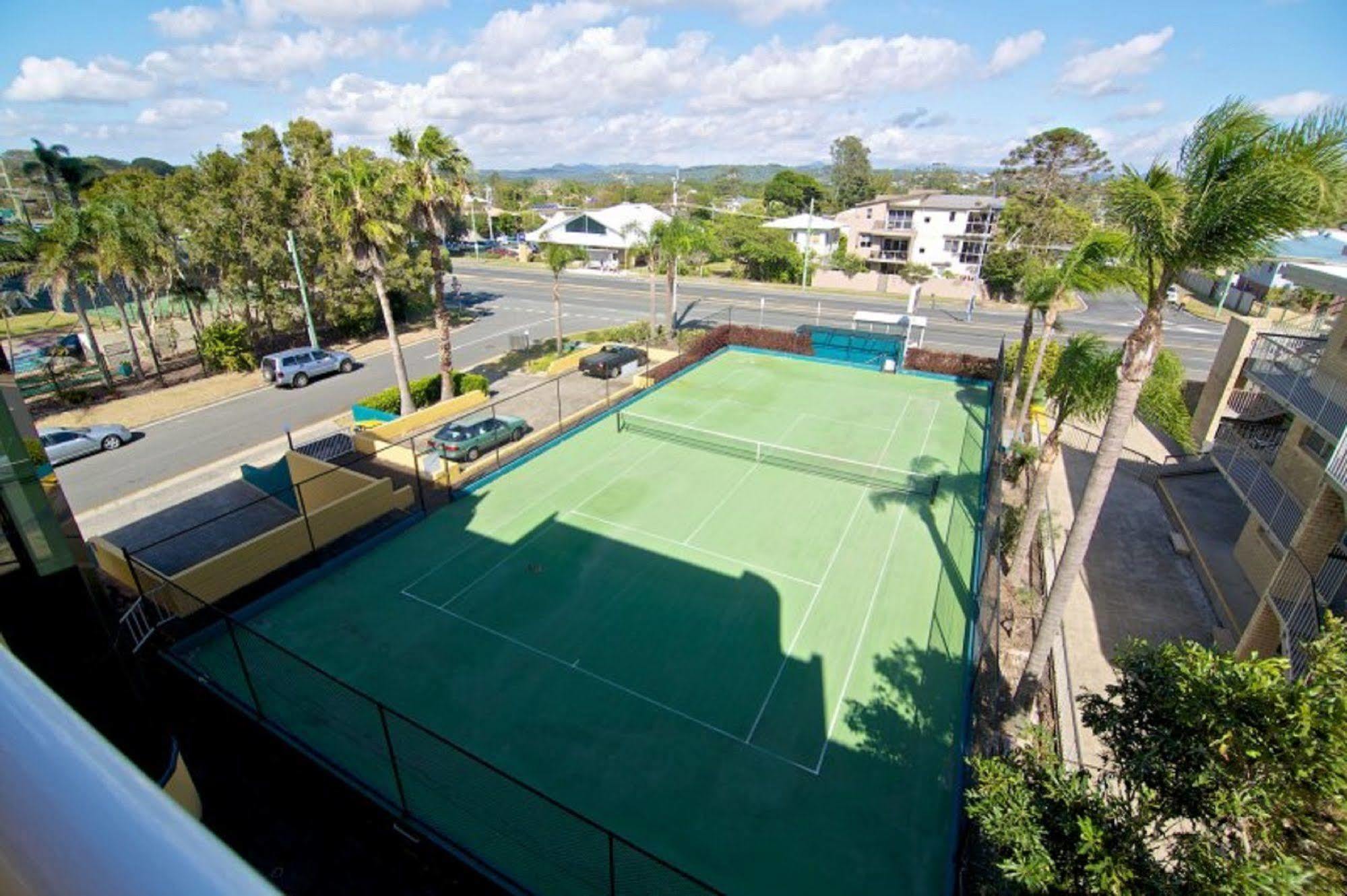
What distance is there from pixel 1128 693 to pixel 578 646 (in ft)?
33.6

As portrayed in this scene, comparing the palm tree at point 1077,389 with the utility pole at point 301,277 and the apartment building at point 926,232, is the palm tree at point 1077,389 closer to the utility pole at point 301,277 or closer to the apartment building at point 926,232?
the utility pole at point 301,277

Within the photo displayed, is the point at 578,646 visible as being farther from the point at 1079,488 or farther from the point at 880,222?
the point at 880,222

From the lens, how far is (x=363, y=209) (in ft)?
80.5

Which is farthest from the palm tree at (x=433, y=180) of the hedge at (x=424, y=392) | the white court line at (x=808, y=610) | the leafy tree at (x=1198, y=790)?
the leafy tree at (x=1198, y=790)

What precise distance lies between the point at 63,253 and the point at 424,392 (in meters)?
15.7

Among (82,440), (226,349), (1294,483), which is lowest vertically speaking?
(82,440)

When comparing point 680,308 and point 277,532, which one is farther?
point 680,308

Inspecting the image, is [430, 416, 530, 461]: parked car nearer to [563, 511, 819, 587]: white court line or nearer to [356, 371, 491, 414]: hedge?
[563, 511, 819, 587]: white court line

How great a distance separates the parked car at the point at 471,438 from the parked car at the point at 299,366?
14.5 metres

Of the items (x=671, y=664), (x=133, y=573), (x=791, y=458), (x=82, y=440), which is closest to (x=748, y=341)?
(x=791, y=458)

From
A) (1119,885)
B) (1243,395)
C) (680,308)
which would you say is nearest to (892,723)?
(1119,885)

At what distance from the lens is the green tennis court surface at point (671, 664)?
10.9 meters

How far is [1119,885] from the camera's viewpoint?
5805 millimetres

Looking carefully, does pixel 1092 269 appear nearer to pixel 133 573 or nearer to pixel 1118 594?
pixel 1118 594
